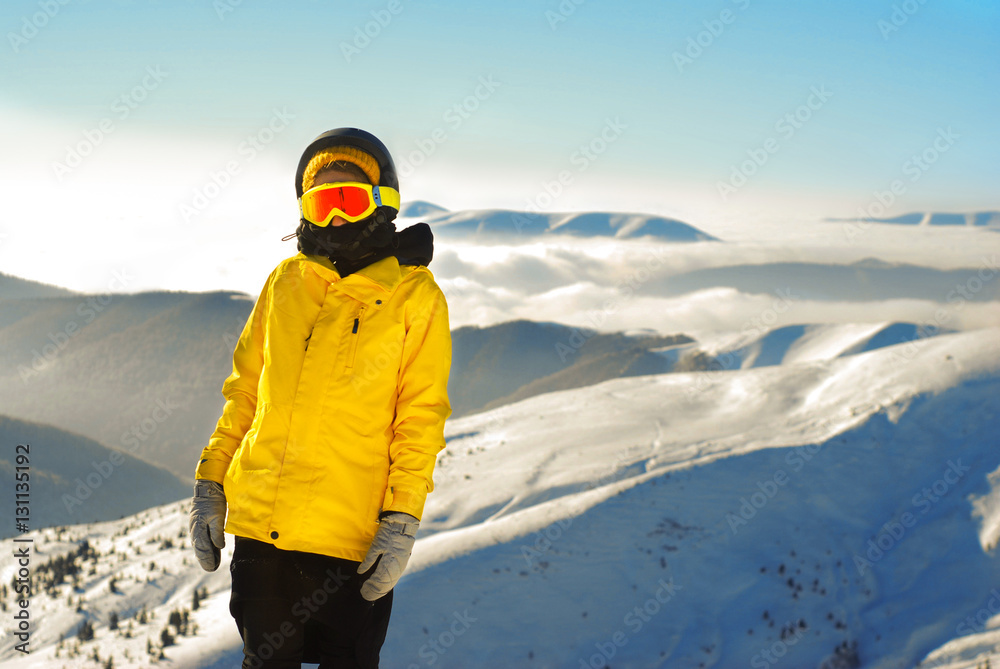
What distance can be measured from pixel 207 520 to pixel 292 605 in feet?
1.70

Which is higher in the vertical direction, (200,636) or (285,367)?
(285,367)

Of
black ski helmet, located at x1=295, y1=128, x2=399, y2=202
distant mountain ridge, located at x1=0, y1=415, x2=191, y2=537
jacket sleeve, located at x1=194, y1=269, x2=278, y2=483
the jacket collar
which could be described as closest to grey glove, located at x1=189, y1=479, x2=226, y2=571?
Answer: jacket sleeve, located at x1=194, y1=269, x2=278, y2=483

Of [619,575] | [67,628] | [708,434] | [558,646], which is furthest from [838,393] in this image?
[67,628]

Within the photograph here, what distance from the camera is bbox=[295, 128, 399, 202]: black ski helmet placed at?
285cm

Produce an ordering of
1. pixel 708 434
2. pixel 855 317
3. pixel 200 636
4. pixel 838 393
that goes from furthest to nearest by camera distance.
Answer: pixel 855 317 < pixel 838 393 < pixel 708 434 < pixel 200 636

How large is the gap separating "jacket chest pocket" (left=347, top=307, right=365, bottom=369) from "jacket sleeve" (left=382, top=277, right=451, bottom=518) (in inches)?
7.2

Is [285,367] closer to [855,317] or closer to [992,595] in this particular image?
[992,595]

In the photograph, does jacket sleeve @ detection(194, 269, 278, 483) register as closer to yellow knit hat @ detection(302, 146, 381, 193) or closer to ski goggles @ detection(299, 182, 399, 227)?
ski goggles @ detection(299, 182, 399, 227)

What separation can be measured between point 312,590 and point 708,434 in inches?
640

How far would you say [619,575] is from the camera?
408 inches

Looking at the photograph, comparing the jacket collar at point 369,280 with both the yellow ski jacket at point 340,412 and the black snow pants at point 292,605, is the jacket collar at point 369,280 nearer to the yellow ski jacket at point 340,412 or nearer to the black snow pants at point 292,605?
the yellow ski jacket at point 340,412

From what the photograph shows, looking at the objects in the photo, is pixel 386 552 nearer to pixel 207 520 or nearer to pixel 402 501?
pixel 402 501

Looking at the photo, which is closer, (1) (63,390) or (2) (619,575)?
(2) (619,575)

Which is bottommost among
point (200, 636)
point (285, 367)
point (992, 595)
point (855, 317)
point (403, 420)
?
point (992, 595)
